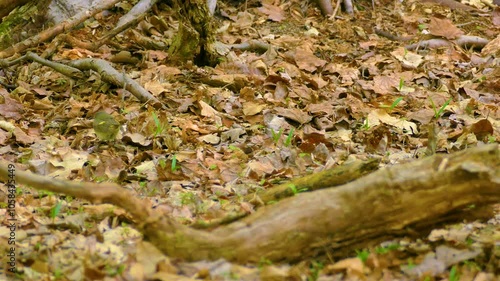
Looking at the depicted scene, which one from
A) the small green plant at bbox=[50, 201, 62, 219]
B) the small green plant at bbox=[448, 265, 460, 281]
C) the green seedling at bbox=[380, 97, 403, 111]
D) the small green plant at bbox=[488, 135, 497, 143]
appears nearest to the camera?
the small green plant at bbox=[448, 265, 460, 281]

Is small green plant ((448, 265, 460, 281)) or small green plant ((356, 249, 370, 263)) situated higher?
small green plant ((356, 249, 370, 263))

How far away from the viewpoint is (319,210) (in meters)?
2.64

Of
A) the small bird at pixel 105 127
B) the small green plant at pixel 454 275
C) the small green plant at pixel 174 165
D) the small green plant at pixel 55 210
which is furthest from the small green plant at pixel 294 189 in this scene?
the small bird at pixel 105 127

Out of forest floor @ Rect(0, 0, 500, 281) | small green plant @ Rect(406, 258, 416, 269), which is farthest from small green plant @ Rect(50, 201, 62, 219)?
small green plant @ Rect(406, 258, 416, 269)

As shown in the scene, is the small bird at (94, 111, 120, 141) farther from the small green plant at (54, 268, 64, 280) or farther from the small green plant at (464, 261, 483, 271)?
the small green plant at (464, 261, 483, 271)

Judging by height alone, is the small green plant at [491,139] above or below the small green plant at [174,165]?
below

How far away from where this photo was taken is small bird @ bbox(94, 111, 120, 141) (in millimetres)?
4363

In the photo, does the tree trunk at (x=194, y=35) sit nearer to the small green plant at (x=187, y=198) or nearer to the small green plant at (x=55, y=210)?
the small green plant at (x=187, y=198)

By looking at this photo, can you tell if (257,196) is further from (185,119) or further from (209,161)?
(185,119)

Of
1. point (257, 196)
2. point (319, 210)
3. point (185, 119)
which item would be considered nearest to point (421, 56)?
point (185, 119)

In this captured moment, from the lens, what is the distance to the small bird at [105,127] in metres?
4.36

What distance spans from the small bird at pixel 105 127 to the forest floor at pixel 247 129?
0.09 meters

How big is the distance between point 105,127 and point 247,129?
1.02m

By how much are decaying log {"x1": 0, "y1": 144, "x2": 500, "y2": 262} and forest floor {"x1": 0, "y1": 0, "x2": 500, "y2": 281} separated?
2.8 inches
